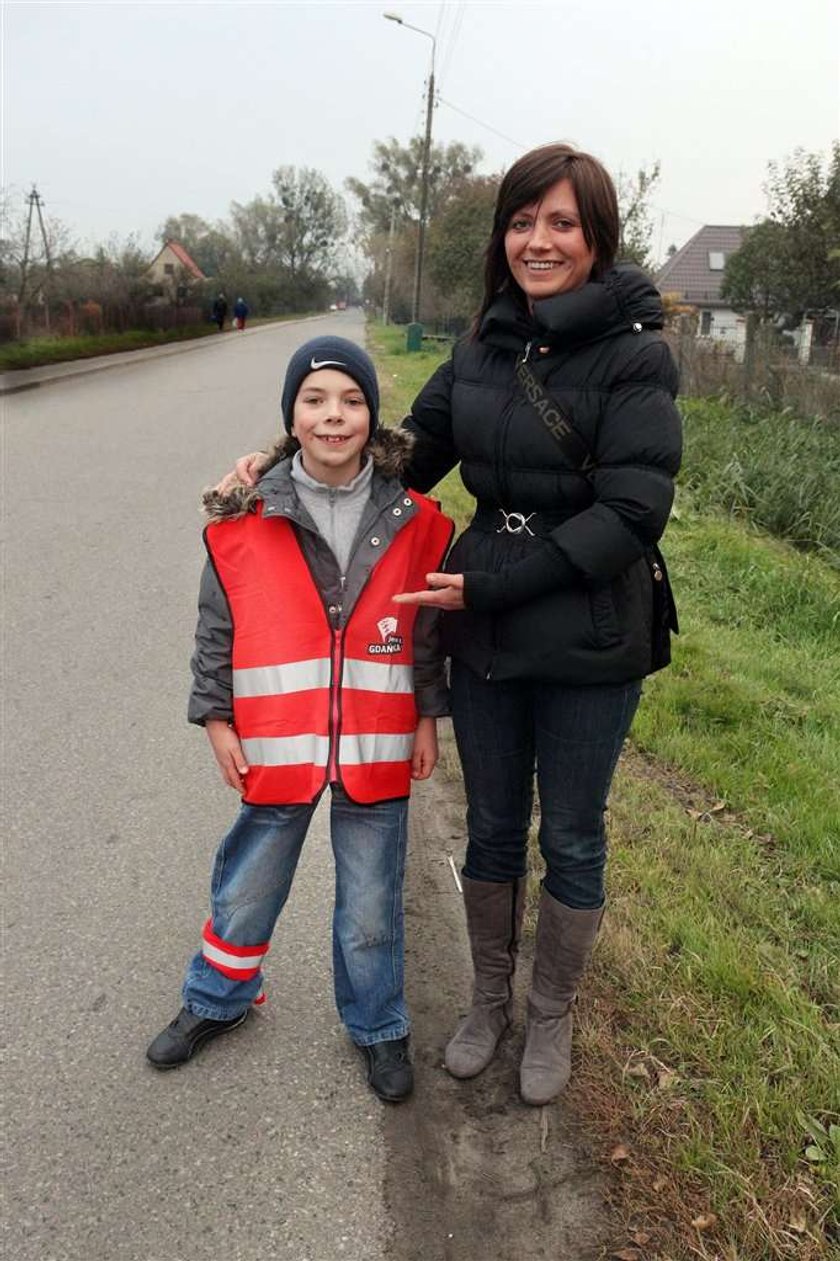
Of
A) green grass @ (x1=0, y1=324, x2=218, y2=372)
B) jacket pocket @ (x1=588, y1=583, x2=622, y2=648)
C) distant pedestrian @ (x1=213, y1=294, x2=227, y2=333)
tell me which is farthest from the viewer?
distant pedestrian @ (x1=213, y1=294, x2=227, y2=333)

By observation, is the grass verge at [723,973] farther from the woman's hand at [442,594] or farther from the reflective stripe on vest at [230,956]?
the woman's hand at [442,594]

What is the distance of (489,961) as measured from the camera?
8.27 ft

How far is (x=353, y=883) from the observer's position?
94.9 inches

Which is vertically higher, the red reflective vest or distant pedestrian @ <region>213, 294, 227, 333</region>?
the red reflective vest

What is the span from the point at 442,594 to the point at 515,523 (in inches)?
8.6

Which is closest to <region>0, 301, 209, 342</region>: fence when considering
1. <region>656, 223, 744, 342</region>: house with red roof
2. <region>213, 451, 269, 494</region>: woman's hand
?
<region>213, 451, 269, 494</region>: woman's hand

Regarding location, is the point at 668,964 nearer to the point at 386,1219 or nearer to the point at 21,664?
the point at 386,1219

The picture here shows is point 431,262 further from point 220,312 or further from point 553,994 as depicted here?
point 553,994

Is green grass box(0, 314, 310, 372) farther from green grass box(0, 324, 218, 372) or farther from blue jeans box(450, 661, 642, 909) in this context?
blue jeans box(450, 661, 642, 909)

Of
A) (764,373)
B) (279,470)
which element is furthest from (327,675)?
(764,373)

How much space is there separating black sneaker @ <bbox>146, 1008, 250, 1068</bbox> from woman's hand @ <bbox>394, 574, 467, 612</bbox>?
1181 millimetres

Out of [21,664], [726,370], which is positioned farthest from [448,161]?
[21,664]

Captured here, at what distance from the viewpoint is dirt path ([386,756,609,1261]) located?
1.97 m

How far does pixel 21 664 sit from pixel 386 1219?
371 centimetres
